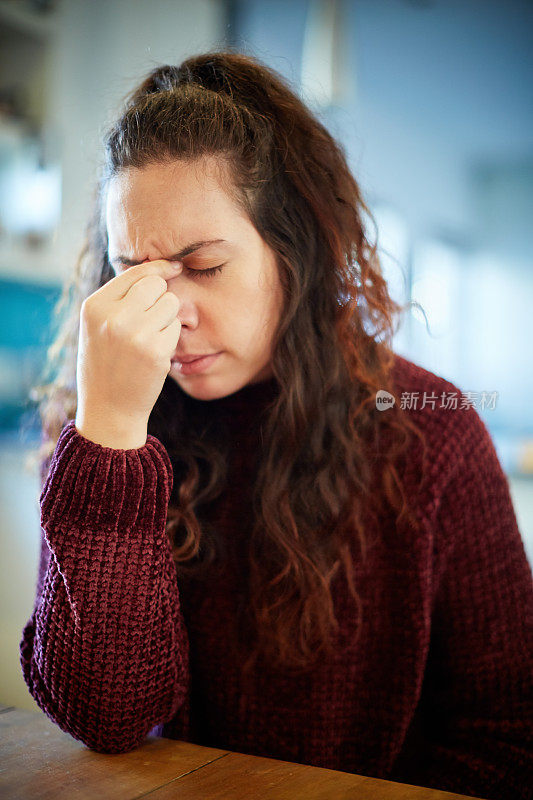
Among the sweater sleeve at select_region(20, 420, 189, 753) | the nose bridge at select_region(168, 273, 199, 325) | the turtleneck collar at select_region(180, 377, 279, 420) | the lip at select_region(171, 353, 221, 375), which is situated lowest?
the sweater sleeve at select_region(20, 420, 189, 753)

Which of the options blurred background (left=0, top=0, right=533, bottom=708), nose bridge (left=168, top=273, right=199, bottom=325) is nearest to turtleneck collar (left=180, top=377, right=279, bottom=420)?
nose bridge (left=168, top=273, right=199, bottom=325)

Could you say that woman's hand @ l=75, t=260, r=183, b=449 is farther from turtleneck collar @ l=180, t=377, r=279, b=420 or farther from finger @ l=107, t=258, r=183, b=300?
turtleneck collar @ l=180, t=377, r=279, b=420

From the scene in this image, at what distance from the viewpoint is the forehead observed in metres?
0.67

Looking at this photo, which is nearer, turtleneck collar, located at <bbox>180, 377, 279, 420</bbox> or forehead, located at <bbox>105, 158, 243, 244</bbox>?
forehead, located at <bbox>105, 158, 243, 244</bbox>

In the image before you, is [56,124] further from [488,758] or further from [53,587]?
[488,758]

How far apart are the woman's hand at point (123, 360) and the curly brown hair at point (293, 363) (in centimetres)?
15

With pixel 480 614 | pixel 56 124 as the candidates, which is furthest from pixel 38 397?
pixel 56 124

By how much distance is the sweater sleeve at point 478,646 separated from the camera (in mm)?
706

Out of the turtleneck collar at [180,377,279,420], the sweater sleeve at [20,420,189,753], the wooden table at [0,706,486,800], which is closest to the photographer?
the wooden table at [0,706,486,800]

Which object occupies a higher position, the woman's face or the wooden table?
the woman's face

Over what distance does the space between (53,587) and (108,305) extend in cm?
26

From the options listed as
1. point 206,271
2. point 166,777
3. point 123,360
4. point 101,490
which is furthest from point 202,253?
point 166,777

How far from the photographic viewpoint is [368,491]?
2.56ft

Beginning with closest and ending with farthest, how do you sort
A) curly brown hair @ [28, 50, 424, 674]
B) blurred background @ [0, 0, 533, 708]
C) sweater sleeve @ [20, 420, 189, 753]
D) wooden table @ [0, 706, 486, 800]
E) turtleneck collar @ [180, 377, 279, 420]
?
wooden table @ [0, 706, 486, 800], sweater sleeve @ [20, 420, 189, 753], curly brown hair @ [28, 50, 424, 674], turtleneck collar @ [180, 377, 279, 420], blurred background @ [0, 0, 533, 708]
